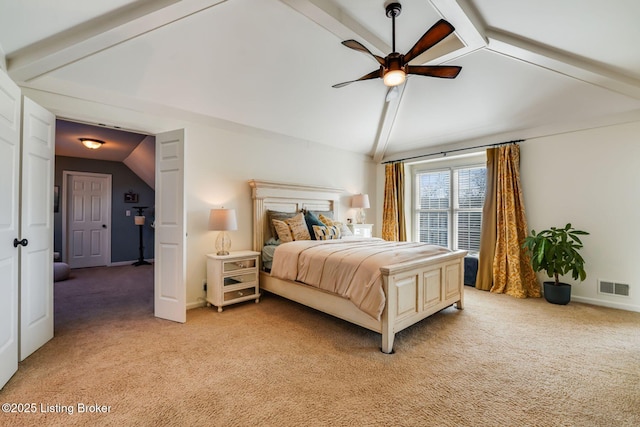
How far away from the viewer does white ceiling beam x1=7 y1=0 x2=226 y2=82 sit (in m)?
2.25

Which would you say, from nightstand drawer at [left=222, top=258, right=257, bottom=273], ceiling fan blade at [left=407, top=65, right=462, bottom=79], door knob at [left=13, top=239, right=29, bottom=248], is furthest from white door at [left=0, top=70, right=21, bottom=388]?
ceiling fan blade at [left=407, top=65, right=462, bottom=79]

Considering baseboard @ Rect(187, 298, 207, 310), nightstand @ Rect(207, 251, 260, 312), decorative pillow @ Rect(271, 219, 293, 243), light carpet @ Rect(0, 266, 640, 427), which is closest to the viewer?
light carpet @ Rect(0, 266, 640, 427)

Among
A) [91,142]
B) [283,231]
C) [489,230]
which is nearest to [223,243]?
[283,231]

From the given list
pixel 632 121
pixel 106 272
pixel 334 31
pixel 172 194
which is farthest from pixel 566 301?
pixel 106 272

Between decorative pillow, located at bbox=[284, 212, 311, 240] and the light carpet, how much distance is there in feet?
3.52

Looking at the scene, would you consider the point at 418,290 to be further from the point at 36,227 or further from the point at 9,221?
the point at 36,227

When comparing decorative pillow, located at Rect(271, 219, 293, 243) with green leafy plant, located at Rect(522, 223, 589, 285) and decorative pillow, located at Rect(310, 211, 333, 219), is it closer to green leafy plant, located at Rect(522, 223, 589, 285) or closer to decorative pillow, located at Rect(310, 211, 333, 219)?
decorative pillow, located at Rect(310, 211, 333, 219)

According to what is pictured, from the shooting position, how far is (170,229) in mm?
3158

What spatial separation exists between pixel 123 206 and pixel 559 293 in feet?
28.4

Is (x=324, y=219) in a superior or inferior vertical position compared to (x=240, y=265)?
superior

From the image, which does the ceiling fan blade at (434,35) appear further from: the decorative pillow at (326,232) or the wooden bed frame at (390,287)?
the decorative pillow at (326,232)

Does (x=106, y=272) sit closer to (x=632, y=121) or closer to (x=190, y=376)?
(x=190, y=376)

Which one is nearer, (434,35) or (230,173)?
(434,35)

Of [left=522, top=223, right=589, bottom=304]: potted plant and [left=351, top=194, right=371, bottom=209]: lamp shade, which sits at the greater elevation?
[left=351, top=194, right=371, bottom=209]: lamp shade
